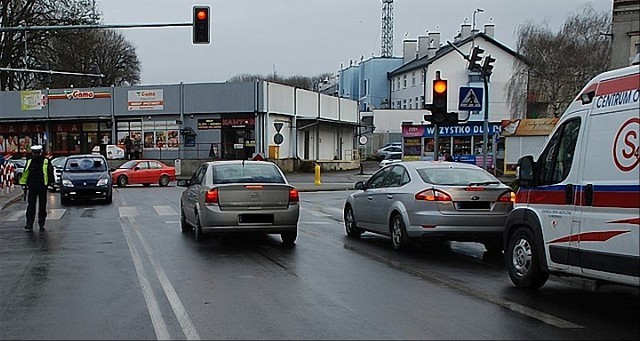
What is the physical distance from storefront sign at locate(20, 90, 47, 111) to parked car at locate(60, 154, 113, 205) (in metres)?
27.4

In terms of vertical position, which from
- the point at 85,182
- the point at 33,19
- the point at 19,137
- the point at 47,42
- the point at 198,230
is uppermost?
the point at 33,19

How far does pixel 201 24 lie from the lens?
21406mm

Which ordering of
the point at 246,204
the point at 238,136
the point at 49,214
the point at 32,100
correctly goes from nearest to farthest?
the point at 246,204
the point at 49,214
the point at 238,136
the point at 32,100

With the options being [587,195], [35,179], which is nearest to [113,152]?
[35,179]

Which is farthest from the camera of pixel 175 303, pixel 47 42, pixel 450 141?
pixel 47 42

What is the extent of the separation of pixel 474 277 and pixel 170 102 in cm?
4081

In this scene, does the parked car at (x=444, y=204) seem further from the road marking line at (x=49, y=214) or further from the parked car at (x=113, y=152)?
the parked car at (x=113, y=152)

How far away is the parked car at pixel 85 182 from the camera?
80.6 ft

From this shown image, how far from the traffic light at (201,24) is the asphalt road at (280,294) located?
28.6 feet

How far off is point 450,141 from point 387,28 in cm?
7068

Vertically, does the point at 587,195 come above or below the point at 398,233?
above

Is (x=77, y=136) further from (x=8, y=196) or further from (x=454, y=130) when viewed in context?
(x=454, y=130)

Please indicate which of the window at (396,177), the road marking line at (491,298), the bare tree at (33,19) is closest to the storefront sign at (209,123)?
the bare tree at (33,19)

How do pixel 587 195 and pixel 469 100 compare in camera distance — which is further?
pixel 469 100
